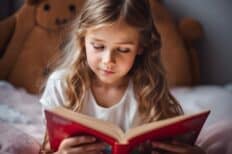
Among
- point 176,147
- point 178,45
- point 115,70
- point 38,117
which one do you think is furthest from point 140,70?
point 178,45

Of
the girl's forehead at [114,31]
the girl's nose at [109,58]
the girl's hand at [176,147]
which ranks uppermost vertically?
the girl's forehead at [114,31]

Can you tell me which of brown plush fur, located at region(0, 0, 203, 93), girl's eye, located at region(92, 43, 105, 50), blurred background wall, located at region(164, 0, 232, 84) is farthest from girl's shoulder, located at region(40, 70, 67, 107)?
blurred background wall, located at region(164, 0, 232, 84)

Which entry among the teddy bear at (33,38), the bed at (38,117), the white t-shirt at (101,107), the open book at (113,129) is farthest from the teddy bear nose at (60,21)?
the open book at (113,129)

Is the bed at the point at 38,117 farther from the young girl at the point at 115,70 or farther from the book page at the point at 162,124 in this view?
the book page at the point at 162,124

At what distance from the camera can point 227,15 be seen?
1.69m

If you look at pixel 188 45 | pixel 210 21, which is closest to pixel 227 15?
pixel 210 21

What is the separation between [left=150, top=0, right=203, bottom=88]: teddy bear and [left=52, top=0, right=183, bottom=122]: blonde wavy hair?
0.49 m

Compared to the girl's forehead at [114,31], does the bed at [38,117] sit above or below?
below

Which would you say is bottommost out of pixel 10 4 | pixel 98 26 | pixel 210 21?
pixel 10 4

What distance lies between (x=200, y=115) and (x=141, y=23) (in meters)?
0.25

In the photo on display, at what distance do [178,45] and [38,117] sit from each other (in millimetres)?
592

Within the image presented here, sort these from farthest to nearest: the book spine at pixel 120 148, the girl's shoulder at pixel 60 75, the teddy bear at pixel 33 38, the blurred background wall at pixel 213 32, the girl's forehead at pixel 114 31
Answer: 1. the blurred background wall at pixel 213 32
2. the teddy bear at pixel 33 38
3. the girl's shoulder at pixel 60 75
4. the girl's forehead at pixel 114 31
5. the book spine at pixel 120 148

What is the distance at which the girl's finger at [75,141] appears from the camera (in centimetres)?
85

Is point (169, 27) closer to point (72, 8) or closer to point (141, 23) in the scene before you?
point (72, 8)
